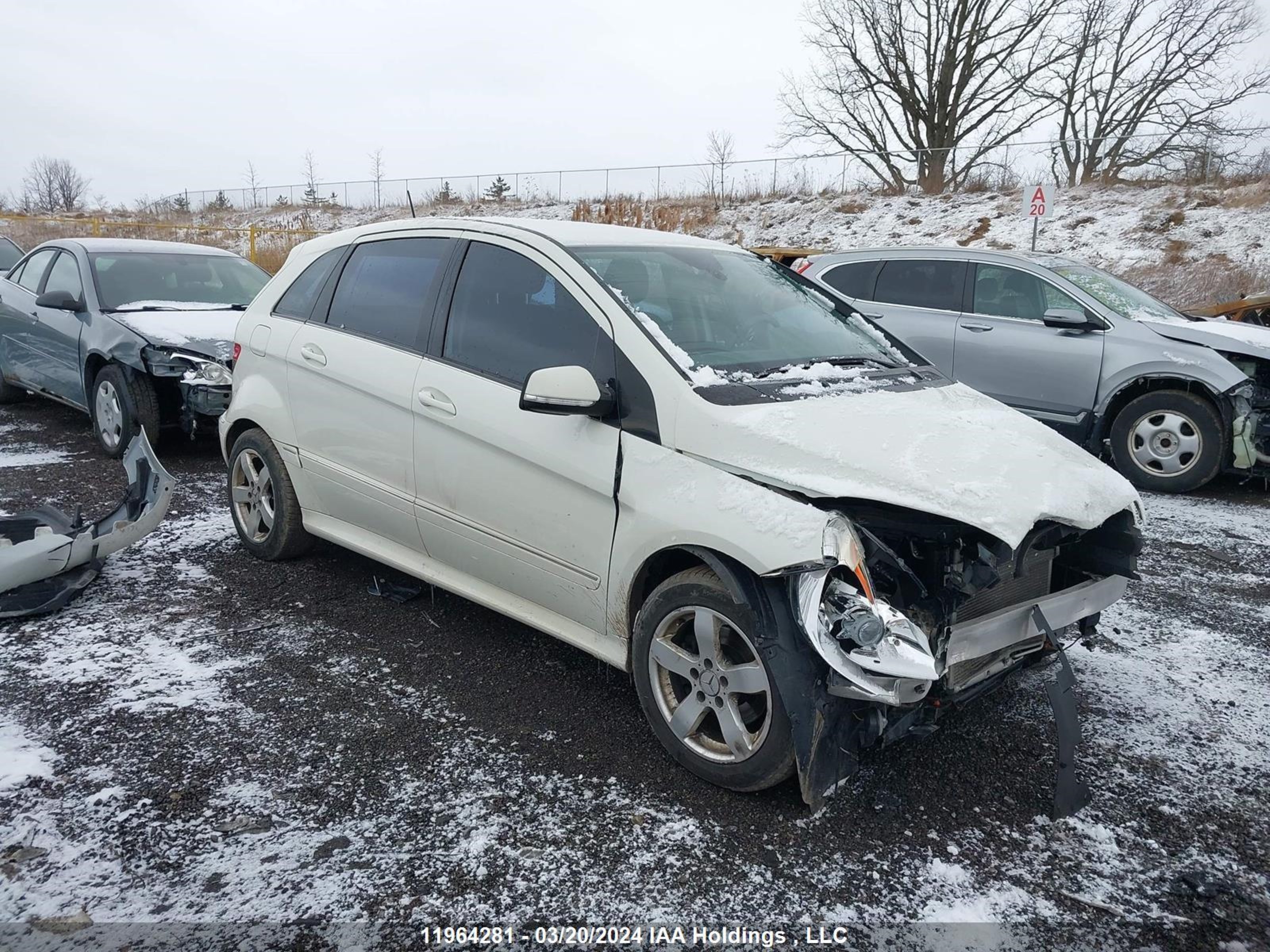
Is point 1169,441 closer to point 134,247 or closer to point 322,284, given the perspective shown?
point 322,284

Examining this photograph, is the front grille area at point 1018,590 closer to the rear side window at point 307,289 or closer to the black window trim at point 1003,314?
the rear side window at point 307,289

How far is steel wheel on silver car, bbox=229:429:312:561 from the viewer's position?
4605 millimetres

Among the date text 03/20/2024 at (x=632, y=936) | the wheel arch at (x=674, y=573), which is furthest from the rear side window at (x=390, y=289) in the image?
the date text 03/20/2024 at (x=632, y=936)

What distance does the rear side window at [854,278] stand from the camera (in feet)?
27.3

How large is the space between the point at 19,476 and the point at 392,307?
4.11m

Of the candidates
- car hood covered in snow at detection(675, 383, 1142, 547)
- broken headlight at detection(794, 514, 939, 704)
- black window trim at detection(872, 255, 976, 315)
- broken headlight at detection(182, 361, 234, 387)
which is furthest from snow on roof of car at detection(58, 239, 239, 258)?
broken headlight at detection(794, 514, 939, 704)

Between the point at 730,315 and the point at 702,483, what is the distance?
1.01 metres

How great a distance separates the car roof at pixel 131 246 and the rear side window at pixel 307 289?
4047mm

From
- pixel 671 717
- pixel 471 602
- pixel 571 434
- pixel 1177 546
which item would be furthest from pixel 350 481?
pixel 1177 546

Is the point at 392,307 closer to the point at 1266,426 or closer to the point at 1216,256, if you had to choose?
the point at 1266,426

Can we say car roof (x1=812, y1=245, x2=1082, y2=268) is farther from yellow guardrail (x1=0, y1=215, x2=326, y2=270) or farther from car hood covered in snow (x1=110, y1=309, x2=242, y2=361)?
yellow guardrail (x1=0, y1=215, x2=326, y2=270)

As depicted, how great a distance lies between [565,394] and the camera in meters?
3.05

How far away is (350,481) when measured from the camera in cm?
416

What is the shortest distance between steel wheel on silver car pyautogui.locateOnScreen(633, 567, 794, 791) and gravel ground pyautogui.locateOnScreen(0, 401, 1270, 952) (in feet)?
0.44
